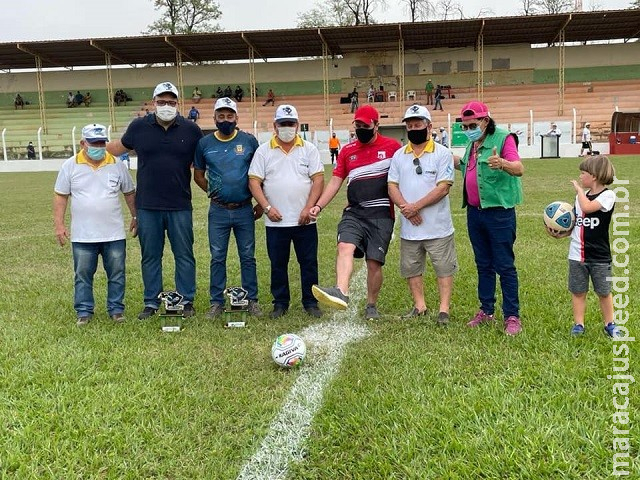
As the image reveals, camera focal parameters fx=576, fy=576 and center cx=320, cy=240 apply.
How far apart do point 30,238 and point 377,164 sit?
7676 mm

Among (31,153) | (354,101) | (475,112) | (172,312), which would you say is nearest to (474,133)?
(475,112)

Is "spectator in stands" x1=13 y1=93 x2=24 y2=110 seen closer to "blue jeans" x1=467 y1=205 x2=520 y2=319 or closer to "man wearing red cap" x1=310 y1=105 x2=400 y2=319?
"man wearing red cap" x1=310 y1=105 x2=400 y2=319

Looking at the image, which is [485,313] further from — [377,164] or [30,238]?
[30,238]

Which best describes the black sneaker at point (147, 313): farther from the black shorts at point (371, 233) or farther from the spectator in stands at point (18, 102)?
the spectator in stands at point (18, 102)

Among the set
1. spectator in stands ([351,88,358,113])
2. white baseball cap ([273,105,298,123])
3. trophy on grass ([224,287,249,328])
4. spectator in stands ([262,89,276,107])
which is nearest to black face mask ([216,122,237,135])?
white baseball cap ([273,105,298,123])

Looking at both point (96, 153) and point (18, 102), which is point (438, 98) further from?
point (96, 153)

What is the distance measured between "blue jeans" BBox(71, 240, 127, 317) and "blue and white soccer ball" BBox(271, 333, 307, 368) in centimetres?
206

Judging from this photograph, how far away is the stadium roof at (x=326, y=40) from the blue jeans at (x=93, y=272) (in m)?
34.4

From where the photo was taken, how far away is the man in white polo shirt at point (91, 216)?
5.30m

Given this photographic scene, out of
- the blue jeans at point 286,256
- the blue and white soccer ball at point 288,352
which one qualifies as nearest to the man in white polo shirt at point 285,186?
the blue jeans at point 286,256

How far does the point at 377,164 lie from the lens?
5.20 m

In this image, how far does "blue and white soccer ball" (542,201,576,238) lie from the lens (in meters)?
4.32

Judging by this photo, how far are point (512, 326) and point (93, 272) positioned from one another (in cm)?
376

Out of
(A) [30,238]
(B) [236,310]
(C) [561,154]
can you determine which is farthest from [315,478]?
(C) [561,154]
